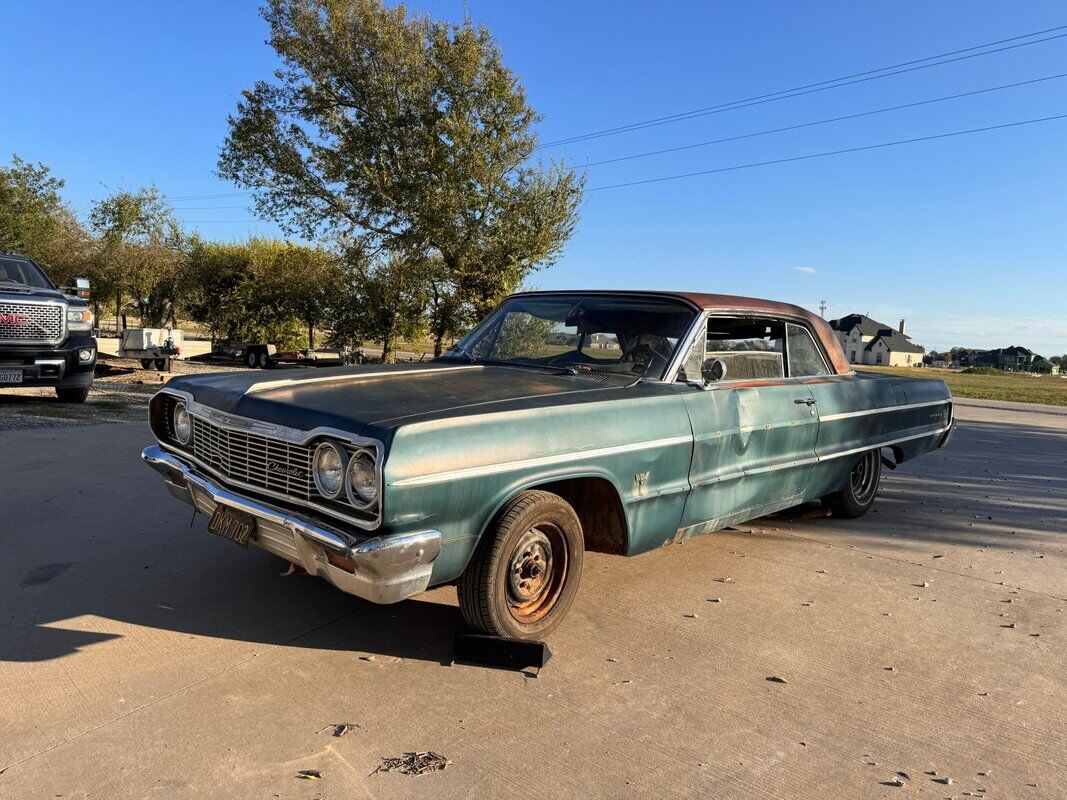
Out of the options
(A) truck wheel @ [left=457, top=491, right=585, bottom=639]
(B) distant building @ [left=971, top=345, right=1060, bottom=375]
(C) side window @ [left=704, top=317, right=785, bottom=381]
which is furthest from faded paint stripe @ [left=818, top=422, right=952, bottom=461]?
(B) distant building @ [left=971, top=345, right=1060, bottom=375]

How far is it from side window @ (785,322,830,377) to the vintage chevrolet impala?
2cm

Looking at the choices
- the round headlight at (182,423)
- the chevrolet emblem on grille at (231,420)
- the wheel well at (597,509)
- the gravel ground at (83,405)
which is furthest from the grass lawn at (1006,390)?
the gravel ground at (83,405)

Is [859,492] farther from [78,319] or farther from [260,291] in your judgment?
[260,291]

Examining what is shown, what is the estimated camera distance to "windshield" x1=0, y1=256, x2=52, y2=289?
912 centimetres

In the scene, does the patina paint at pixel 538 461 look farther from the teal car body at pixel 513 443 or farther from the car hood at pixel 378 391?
the car hood at pixel 378 391

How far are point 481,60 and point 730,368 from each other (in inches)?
578

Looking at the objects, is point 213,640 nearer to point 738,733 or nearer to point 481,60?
point 738,733

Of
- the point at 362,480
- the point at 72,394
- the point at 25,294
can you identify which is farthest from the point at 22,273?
the point at 362,480

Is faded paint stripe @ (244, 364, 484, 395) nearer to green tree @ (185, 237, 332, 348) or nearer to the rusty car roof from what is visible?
the rusty car roof

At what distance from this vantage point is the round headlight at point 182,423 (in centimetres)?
348

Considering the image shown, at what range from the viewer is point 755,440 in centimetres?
402

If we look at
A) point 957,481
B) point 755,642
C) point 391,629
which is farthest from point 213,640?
point 957,481

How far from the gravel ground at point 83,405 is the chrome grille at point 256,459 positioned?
4694mm

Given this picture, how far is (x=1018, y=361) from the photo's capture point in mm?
108250
